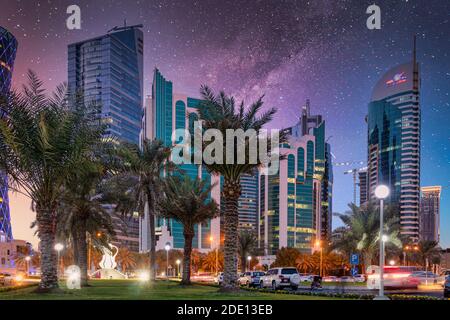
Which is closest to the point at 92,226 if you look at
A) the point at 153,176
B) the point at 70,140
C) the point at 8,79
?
the point at 153,176

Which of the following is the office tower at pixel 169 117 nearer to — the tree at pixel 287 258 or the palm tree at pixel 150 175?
the tree at pixel 287 258

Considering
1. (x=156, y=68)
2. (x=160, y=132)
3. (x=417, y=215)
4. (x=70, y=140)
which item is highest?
(x=156, y=68)

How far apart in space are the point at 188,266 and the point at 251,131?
587 inches

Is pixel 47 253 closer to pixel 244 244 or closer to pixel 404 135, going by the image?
pixel 244 244

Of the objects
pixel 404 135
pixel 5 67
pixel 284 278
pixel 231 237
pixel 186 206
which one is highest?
pixel 5 67

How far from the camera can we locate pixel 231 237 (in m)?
25.9

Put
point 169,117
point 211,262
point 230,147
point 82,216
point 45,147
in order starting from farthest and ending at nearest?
point 169,117, point 211,262, point 82,216, point 230,147, point 45,147

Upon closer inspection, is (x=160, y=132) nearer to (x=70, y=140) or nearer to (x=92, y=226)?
(x=92, y=226)

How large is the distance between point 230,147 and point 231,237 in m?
4.68

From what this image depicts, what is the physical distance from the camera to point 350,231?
1826 inches

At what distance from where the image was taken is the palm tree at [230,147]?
25.3 metres

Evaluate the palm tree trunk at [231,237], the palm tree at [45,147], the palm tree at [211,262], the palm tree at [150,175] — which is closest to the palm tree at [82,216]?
the palm tree at [150,175]

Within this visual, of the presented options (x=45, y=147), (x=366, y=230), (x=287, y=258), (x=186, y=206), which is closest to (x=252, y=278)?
(x=186, y=206)

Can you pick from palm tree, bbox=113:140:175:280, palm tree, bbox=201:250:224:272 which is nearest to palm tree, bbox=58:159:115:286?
palm tree, bbox=113:140:175:280
